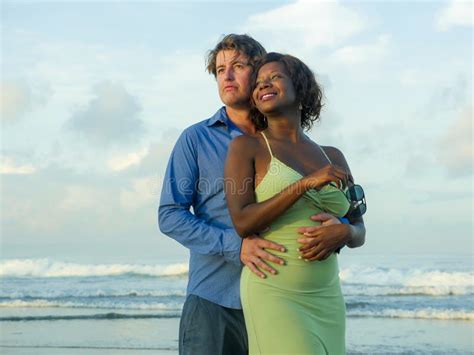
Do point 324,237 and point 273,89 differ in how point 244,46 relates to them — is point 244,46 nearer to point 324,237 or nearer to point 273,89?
point 273,89

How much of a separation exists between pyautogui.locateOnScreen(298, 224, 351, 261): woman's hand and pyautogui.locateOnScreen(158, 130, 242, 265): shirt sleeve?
0.30 m

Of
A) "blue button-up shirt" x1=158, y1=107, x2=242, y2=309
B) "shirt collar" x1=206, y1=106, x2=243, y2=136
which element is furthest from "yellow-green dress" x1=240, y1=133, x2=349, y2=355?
"shirt collar" x1=206, y1=106, x2=243, y2=136

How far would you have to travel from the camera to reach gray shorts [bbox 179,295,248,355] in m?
3.10

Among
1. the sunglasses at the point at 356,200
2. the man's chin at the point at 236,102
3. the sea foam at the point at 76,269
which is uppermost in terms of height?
the man's chin at the point at 236,102

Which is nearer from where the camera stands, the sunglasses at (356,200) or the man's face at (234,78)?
the sunglasses at (356,200)

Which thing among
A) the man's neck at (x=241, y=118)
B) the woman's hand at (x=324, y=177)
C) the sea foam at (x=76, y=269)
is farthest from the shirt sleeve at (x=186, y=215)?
the sea foam at (x=76, y=269)

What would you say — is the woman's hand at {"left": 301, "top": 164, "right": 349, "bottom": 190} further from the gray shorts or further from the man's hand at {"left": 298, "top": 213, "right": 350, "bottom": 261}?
the gray shorts

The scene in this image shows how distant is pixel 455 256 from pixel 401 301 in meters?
9.60

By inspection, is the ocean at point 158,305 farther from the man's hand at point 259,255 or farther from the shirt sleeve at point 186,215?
the man's hand at point 259,255

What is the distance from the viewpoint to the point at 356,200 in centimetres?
300

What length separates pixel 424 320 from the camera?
34.6 feet

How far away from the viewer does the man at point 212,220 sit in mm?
3090

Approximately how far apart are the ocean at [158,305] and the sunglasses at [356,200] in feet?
17.1

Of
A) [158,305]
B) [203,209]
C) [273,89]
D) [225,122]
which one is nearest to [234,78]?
[225,122]
